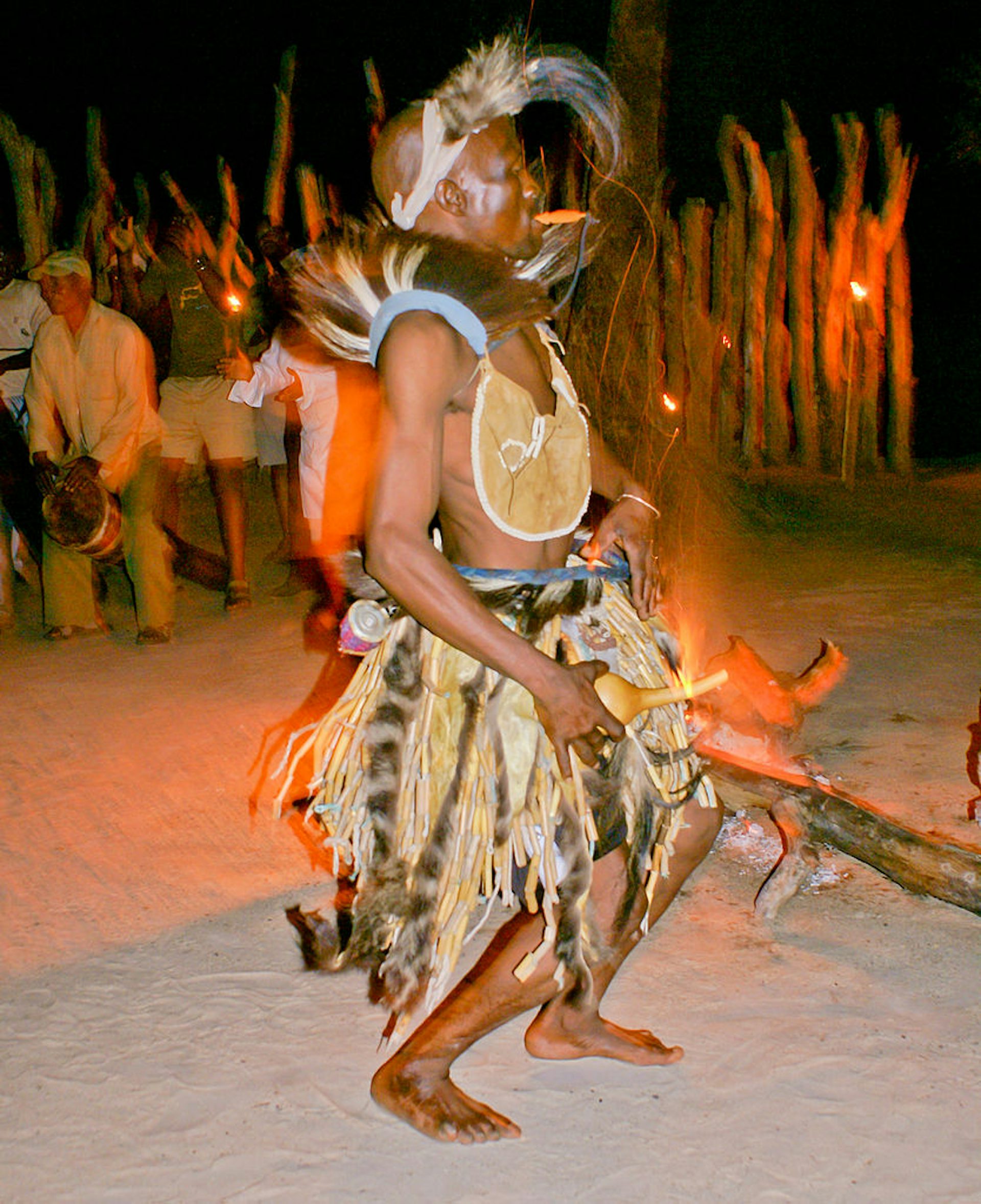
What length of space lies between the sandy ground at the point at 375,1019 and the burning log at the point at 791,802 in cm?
12

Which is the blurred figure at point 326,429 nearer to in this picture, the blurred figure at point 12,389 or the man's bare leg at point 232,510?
the man's bare leg at point 232,510

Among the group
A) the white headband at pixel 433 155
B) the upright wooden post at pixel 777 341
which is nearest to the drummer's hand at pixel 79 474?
the white headband at pixel 433 155

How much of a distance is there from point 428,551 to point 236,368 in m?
4.84

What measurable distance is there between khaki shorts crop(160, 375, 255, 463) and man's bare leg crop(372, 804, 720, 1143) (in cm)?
452

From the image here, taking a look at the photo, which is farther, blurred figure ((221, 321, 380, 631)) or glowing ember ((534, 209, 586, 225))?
blurred figure ((221, 321, 380, 631))

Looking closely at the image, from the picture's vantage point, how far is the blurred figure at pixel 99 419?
552cm

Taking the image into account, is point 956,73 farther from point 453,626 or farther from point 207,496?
point 453,626

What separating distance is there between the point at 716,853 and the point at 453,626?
66.7 inches

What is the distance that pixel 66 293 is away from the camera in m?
5.50

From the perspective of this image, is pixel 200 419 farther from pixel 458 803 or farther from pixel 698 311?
pixel 698 311

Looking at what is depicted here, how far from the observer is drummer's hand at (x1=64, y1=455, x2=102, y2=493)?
5.43 metres

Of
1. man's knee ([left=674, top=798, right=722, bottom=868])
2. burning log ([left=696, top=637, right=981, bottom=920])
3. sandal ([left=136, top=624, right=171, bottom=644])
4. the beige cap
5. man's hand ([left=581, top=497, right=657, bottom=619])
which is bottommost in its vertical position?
sandal ([left=136, top=624, right=171, bottom=644])

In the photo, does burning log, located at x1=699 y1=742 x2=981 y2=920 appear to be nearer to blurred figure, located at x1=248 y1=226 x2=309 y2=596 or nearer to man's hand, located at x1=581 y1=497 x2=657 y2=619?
man's hand, located at x1=581 y1=497 x2=657 y2=619

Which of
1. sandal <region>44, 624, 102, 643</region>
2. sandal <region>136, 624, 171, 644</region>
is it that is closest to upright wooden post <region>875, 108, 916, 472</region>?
sandal <region>136, 624, 171, 644</region>
